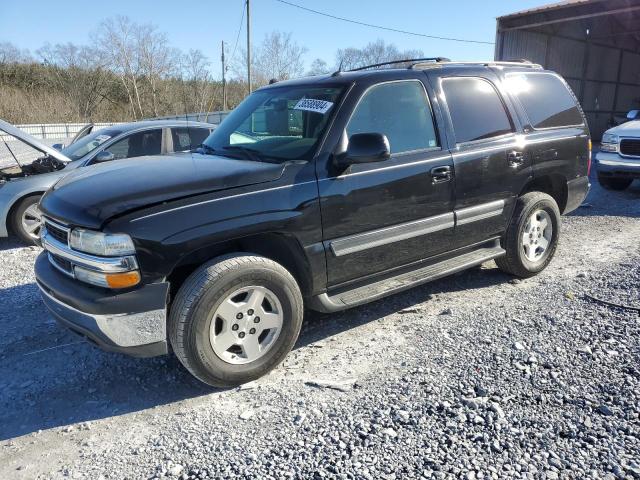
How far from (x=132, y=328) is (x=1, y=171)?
5.22 meters

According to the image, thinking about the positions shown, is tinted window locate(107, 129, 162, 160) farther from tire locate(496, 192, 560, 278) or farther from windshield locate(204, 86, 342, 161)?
tire locate(496, 192, 560, 278)

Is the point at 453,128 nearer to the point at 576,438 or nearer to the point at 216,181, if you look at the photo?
the point at 216,181

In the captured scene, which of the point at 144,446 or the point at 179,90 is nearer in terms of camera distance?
the point at 144,446

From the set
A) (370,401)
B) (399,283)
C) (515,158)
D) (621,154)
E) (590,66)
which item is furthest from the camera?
(590,66)

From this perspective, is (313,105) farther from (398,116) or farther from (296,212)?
(296,212)

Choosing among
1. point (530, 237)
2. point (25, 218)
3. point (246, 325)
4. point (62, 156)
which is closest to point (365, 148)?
point (246, 325)

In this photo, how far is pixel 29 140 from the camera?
610 centimetres

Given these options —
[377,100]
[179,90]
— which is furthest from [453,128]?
[179,90]

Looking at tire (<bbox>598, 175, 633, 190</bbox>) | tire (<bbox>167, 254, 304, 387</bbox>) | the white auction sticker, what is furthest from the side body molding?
tire (<bbox>598, 175, 633, 190</bbox>)

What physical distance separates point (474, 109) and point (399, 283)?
1724 millimetres

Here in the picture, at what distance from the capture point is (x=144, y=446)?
263 cm

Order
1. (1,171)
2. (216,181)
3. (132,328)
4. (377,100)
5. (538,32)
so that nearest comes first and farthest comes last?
(132,328)
(216,181)
(377,100)
(1,171)
(538,32)

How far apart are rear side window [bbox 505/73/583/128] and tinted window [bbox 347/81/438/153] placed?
49.2 inches

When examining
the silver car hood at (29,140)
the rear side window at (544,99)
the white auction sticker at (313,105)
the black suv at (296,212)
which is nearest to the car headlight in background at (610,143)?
the rear side window at (544,99)
